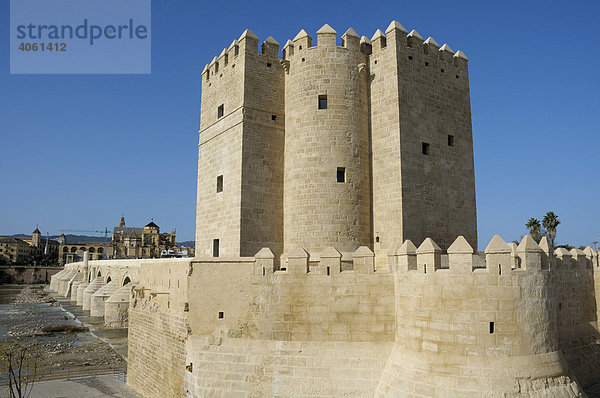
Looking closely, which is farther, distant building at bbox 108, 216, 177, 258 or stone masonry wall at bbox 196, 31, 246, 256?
distant building at bbox 108, 216, 177, 258

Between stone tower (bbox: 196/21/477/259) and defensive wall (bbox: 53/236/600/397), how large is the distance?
220 cm

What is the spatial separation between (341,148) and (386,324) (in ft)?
21.7

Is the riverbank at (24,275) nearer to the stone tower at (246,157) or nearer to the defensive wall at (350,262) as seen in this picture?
the defensive wall at (350,262)

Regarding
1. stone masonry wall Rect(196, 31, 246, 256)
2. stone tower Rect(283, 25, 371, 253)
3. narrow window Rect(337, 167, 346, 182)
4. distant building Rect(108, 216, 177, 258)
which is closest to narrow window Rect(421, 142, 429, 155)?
stone tower Rect(283, 25, 371, 253)

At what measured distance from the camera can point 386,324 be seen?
1185 centimetres

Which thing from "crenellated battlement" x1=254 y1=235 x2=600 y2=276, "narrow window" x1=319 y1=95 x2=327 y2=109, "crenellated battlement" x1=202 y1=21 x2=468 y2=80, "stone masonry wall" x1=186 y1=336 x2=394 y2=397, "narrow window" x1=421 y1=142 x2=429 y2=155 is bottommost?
"stone masonry wall" x1=186 y1=336 x2=394 y2=397

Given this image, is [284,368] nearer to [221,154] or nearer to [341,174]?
[341,174]

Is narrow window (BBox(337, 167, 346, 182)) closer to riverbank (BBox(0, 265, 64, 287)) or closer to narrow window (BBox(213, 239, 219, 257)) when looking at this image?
narrow window (BBox(213, 239, 219, 257))

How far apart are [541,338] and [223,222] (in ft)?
36.1

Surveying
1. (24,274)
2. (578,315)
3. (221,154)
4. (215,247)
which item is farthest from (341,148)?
(24,274)

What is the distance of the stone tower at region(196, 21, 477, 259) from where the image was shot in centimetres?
1559

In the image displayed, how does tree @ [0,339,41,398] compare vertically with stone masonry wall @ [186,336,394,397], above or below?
below

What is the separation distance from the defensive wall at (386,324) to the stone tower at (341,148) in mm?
2198

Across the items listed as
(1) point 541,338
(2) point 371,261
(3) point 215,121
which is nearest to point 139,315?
(3) point 215,121
